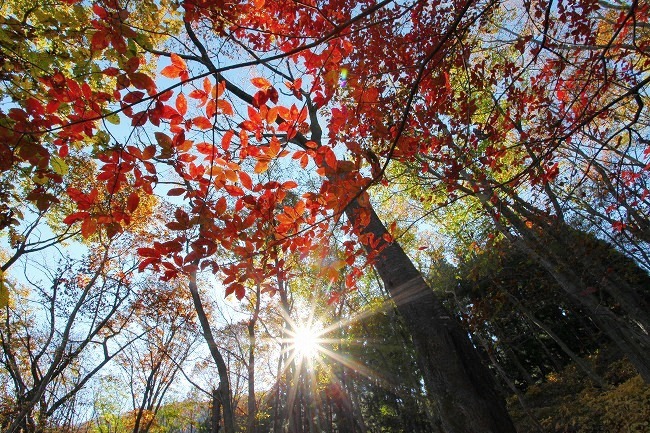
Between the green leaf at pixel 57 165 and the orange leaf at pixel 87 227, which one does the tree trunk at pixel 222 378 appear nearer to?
the green leaf at pixel 57 165

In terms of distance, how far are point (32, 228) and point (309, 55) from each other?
9617mm

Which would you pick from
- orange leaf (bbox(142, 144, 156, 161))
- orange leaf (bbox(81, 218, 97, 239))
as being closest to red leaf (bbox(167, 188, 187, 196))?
orange leaf (bbox(142, 144, 156, 161))

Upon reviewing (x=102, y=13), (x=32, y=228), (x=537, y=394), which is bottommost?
(x=537, y=394)

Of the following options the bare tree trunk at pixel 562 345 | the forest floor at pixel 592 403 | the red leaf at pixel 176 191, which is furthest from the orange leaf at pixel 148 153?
the bare tree trunk at pixel 562 345

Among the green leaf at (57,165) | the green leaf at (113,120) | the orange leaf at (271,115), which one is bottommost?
the orange leaf at (271,115)

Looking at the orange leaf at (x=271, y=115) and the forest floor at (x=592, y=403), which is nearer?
the orange leaf at (x=271, y=115)

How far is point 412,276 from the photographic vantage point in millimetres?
2730

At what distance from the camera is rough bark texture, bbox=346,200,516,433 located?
2.04m

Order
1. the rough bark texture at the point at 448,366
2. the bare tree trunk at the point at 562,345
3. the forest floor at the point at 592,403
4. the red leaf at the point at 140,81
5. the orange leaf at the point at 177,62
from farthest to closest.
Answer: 1. the bare tree trunk at the point at 562,345
2. the forest floor at the point at 592,403
3. the rough bark texture at the point at 448,366
4. the orange leaf at the point at 177,62
5. the red leaf at the point at 140,81

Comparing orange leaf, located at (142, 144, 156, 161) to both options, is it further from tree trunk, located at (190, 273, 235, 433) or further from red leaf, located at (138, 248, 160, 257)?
tree trunk, located at (190, 273, 235, 433)

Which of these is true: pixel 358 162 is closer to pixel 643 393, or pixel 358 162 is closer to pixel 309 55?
pixel 309 55

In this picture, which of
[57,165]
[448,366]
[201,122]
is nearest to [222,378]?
[448,366]

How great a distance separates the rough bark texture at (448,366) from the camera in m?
2.04

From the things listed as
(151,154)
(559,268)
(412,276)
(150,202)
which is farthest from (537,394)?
(151,154)
